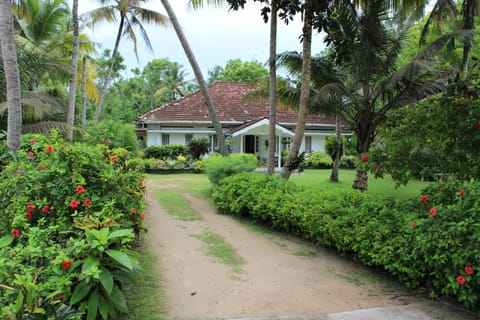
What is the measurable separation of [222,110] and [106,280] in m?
21.2

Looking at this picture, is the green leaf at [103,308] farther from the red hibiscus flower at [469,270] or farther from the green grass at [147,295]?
the red hibiscus flower at [469,270]

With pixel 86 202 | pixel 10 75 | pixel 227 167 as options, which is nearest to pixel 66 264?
pixel 86 202

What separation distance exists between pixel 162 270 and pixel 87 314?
1888 mm

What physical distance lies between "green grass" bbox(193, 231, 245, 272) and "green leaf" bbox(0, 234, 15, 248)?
8.81 ft

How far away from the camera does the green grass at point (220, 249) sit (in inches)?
201

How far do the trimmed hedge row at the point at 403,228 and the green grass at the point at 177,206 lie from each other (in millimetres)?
1786

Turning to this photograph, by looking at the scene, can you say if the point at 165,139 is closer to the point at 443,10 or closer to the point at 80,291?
the point at 443,10

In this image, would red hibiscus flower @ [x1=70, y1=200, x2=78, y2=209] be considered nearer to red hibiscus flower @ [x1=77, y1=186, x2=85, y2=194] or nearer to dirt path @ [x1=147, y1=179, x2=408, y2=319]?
red hibiscus flower @ [x1=77, y1=186, x2=85, y2=194]

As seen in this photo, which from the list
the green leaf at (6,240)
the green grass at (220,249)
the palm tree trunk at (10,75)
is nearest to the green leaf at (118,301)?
the green leaf at (6,240)

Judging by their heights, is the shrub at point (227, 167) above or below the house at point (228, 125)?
below

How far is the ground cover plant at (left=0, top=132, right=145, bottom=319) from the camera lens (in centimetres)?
262

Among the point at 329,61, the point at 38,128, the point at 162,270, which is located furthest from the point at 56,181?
the point at 329,61

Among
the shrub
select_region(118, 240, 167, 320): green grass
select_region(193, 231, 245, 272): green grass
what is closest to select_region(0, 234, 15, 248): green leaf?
select_region(118, 240, 167, 320): green grass

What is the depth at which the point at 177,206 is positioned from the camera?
9086 millimetres
